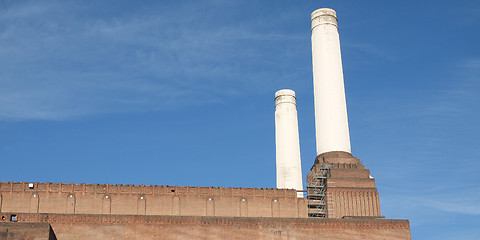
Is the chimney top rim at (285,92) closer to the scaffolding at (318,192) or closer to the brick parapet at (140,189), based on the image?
the scaffolding at (318,192)

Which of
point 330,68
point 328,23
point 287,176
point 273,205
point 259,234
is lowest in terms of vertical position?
point 259,234

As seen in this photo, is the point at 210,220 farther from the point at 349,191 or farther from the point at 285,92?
the point at 285,92

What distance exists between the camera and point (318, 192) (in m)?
60.9

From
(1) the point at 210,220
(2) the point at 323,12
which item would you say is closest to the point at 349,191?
(1) the point at 210,220

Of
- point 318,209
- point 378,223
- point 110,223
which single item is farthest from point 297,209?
point 110,223

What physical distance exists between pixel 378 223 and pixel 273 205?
9602 mm

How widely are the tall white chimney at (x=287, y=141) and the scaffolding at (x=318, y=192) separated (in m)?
16.3

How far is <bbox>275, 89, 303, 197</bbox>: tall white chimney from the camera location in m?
78.6

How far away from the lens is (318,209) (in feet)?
197

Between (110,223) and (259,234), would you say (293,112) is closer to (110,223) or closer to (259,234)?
(259,234)

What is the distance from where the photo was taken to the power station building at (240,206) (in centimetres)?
5003

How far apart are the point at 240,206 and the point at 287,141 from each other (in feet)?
74.9

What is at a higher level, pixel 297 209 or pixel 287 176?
pixel 287 176

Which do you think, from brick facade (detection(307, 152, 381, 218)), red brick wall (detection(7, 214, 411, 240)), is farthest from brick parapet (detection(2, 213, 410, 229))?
brick facade (detection(307, 152, 381, 218))
